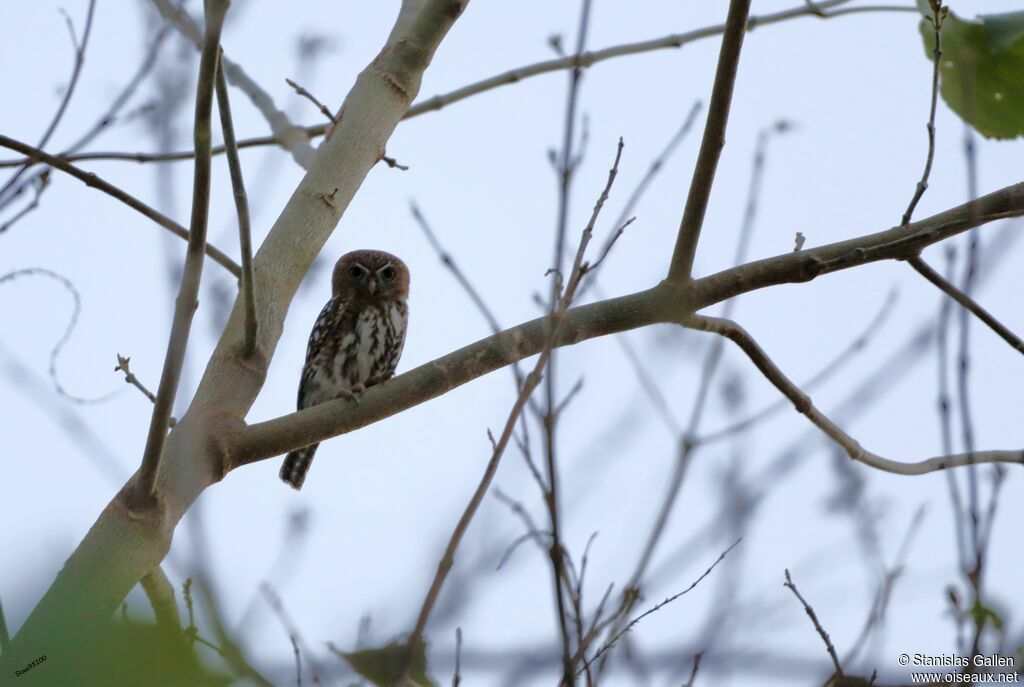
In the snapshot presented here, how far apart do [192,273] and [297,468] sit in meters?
4.86

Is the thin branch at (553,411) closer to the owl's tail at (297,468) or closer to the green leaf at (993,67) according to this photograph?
the green leaf at (993,67)

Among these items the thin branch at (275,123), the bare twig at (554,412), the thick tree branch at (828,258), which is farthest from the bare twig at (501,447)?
the thin branch at (275,123)

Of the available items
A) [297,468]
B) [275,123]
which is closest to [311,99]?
[275,123]

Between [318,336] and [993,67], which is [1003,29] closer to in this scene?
[993,67]

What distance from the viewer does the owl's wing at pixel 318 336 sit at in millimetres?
7449

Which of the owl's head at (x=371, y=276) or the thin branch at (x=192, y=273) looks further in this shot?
the owl's head at (x=371, y=276)

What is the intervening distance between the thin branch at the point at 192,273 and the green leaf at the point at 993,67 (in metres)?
2.51

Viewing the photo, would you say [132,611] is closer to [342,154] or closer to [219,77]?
[219,77]

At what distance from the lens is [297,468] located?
25.1 ft

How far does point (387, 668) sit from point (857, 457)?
7.56ft

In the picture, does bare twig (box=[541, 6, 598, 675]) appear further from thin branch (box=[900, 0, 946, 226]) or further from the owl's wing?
the owl's wing

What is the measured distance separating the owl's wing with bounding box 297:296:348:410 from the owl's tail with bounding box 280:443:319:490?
1.12ft

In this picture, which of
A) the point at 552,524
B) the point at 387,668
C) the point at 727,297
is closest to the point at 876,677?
the point at 552,524

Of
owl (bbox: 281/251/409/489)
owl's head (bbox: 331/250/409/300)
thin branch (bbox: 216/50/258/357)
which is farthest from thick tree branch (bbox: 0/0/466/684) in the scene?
owl's head (bbox: 331/250/409/300)
